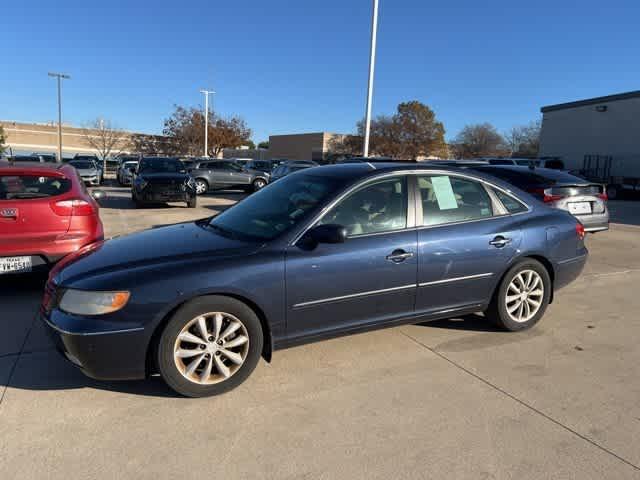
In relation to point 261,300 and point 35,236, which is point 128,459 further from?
point 35,236

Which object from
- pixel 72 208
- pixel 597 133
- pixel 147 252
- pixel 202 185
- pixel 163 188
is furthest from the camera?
pixel 597 133

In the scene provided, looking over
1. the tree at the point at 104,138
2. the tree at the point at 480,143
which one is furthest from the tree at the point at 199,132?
the tree at the point at 480,143

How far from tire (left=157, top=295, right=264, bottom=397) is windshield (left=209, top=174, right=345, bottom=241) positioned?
0.63 metres

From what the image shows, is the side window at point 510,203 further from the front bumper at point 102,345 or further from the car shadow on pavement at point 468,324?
the front bumper at point 102,345

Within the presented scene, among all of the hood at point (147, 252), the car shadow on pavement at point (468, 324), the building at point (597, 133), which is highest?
the building at point (597, 133)

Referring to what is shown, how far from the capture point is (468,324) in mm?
4652

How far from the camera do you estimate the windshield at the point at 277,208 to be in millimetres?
3646

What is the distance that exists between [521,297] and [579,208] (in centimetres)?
446

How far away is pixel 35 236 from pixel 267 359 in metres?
3.15

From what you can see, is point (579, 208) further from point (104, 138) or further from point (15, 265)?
point (104, 138)

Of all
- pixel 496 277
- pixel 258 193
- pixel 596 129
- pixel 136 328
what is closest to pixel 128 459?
pixel 136 328

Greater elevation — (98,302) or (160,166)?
(160,166)

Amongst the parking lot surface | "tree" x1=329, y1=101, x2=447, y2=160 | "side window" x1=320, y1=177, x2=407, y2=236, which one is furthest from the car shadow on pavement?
"tree" x1=329, y1=101, x2=447, y2=160

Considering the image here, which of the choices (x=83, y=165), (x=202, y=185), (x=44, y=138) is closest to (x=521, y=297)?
(x=202, y=185)
